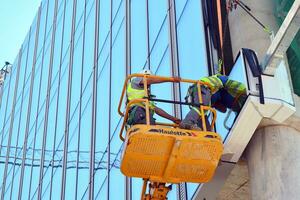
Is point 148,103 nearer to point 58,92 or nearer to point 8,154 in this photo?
point 58,92

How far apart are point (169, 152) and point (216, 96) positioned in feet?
6.37

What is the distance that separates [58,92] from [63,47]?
2.29 metres

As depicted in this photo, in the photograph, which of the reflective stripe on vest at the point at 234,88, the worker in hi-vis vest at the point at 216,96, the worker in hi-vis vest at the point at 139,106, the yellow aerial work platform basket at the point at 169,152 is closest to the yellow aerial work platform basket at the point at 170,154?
→ the yellow aerial work platform basket at the point at 169,152

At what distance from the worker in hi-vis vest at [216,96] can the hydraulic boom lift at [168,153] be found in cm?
15

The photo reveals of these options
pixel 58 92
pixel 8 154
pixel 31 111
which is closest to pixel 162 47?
pixel 58 92

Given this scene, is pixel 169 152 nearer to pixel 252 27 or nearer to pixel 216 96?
pixel 216 96

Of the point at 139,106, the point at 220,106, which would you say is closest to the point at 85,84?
the point at 220,106

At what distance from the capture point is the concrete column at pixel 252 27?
10820mm

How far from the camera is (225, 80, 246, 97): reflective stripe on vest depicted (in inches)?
382

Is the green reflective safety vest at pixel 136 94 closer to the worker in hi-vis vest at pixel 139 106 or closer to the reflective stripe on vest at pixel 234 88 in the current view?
the worker in hi-vis vest at pixel 139 106

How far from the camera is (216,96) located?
10125mm

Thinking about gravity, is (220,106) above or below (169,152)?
above

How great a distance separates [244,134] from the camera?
958 cm

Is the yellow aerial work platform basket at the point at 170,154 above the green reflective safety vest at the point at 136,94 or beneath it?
beneath
